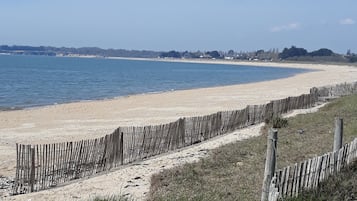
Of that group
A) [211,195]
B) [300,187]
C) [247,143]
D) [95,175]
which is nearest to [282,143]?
[247,143]

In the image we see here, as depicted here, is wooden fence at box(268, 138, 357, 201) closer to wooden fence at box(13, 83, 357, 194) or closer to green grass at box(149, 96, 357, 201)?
green grass at box(149, 96, 357, 201)

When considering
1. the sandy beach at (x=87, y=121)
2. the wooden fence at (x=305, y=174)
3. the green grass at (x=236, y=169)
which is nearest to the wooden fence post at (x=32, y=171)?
the sandy beach at (x=87, y=121)

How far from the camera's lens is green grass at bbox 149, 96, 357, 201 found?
9.38 metres

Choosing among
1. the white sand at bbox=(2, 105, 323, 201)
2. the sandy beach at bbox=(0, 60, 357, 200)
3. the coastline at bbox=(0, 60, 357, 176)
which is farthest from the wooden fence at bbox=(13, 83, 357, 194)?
the coastline at bbox=(0, 60, 357, 176)

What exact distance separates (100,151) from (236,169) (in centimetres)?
430

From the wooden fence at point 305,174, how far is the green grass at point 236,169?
45.4 inches

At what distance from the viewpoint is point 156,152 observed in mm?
16562

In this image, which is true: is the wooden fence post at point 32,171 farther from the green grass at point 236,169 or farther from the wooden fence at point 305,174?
the wooden fence at point 305,174

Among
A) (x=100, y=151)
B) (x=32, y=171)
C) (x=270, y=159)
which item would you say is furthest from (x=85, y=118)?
(x=270, y=159)

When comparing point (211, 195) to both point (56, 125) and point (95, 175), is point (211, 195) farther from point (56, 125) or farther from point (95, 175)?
point (56, 125)

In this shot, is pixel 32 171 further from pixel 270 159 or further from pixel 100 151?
pixel 270 159

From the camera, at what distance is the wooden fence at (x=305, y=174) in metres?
7.05

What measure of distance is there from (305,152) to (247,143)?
9.20ft

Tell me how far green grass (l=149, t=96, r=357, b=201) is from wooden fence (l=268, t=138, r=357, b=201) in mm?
1153
